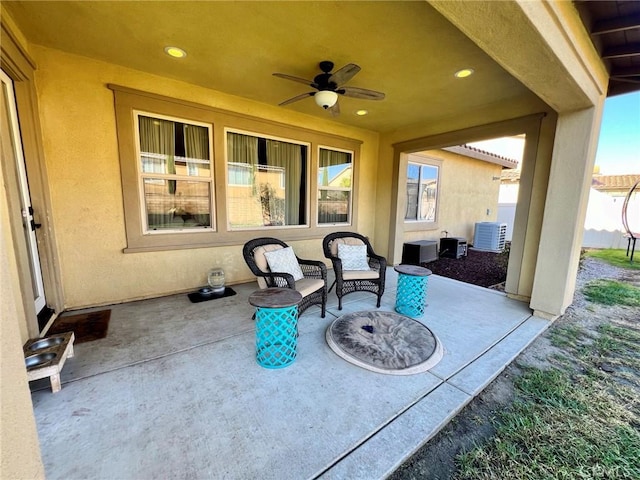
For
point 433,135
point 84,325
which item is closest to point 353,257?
point 433,135

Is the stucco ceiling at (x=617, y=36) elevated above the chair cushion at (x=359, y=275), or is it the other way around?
the stucco ceiling at (x=617, y=36)

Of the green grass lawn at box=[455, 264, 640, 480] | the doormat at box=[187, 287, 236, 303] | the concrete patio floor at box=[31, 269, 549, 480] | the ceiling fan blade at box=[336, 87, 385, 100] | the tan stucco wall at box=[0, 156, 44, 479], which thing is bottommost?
the green grass lawn at box=[455, 264, 640, 480]

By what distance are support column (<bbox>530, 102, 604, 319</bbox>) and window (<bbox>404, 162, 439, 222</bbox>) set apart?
3.89 metres

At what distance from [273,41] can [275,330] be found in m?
2.75

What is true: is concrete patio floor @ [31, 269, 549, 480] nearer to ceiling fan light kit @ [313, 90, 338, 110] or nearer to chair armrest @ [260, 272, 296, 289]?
chair armrest @ [260, 272, 296, 289]

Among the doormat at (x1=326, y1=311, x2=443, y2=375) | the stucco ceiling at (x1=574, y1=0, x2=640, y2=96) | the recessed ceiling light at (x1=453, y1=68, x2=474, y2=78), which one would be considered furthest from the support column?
the doormat at (x1=326, y1=311, x2=443, y2=375)

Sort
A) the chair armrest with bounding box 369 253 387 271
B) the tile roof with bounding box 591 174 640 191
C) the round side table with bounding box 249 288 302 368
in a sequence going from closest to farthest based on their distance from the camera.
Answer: the round side table with bounding box 249 288 302 368, the chair armrest with bounding box 369 253 387 271, the tile roof with bounding box 591 174 640 191

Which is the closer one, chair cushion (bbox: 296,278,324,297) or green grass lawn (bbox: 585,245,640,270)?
chair cushion (bbox: 296,278,324,297)

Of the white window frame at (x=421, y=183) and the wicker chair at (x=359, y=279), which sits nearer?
the wicker chair at (x=359, y=279)

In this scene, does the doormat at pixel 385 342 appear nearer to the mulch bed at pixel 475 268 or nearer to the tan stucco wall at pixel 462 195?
the mulch bed at pixel 475 268

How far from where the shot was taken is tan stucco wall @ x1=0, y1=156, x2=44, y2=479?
0.72 metres

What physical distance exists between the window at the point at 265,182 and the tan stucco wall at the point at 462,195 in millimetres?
3585

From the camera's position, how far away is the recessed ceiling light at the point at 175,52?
2754 mm

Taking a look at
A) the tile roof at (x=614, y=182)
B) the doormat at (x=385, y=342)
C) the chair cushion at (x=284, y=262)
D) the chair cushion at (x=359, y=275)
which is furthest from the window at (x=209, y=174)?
the tile roof at (x=614, y=182)
